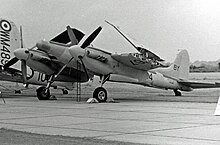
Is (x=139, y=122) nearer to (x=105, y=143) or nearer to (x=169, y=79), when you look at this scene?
(x=105, y=143)

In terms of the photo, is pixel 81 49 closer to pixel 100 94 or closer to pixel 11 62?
pixel 100 94

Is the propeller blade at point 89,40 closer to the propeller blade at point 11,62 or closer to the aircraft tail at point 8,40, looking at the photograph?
the propeller blade at point 11,62

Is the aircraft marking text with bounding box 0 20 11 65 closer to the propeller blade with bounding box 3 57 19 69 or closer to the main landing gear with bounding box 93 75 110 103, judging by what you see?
the propeller blade with bounding box 3 57 19 69

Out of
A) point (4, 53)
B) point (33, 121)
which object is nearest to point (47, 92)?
point (4, 53)

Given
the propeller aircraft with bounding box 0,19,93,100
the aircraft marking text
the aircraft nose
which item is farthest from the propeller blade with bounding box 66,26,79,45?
the aircraft marking text

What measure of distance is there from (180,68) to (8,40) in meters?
12.8

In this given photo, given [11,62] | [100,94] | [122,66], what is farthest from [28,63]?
[122,66]

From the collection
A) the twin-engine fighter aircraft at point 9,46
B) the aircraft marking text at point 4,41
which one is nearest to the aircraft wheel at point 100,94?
the twin-engine fighter aircraft at point 9,46

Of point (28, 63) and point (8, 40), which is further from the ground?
point (8, 40)

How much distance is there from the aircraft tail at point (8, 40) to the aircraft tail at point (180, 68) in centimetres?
1035

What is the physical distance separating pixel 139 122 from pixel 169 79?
63.2 ft

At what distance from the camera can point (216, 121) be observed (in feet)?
45.0

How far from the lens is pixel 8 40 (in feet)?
103

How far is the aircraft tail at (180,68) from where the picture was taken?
112ft
